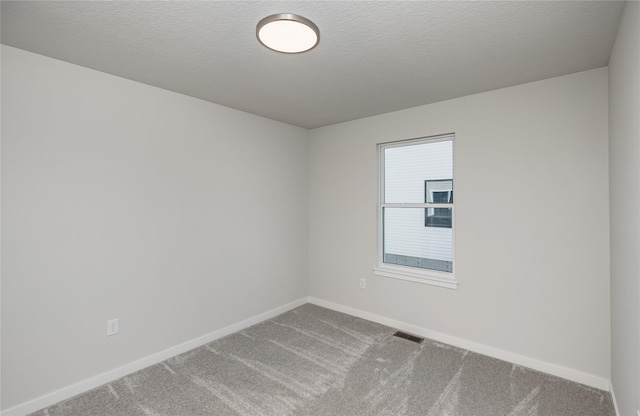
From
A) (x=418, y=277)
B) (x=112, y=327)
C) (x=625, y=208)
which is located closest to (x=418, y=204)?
(x=418, y=277)

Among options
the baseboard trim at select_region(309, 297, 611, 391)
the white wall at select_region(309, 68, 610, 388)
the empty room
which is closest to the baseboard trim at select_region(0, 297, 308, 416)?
the empty room

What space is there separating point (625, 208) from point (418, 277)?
73.1 inches

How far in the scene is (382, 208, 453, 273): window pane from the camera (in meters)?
3.17

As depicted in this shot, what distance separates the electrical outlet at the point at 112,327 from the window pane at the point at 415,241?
2.72m

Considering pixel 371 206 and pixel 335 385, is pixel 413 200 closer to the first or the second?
pixel 371 206

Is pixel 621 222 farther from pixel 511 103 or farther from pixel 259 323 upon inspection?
pixel 259 323

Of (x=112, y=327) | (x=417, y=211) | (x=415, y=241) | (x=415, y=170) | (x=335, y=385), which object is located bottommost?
(x=335, y=385)

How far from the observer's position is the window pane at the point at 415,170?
3156 millimetres

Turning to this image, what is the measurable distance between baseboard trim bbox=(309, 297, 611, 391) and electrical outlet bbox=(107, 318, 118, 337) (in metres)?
2.41

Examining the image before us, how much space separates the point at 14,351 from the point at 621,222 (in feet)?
12.7

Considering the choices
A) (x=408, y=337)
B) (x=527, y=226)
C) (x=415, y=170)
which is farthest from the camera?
(x=415, y=170)

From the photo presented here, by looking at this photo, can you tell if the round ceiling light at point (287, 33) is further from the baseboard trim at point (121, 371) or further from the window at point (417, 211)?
the baseboard trim at point (121, 371)

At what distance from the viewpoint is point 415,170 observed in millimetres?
3395

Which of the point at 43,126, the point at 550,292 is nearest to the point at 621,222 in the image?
the point at 550,292
